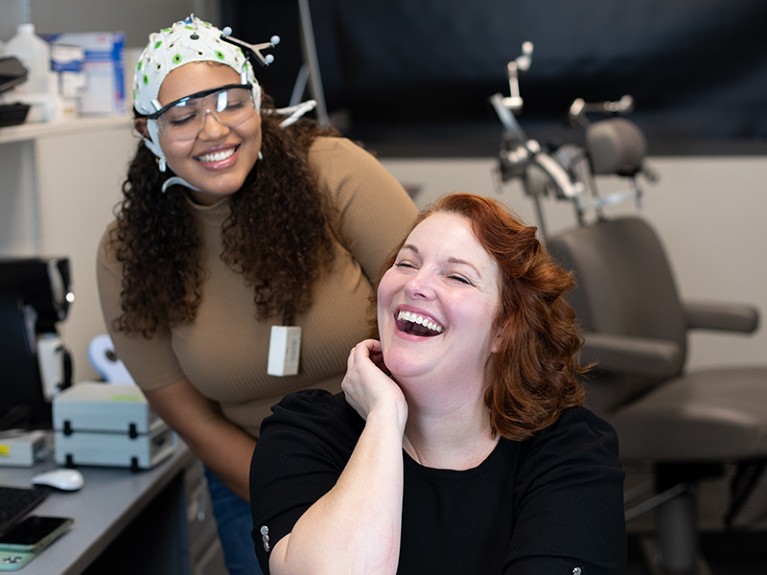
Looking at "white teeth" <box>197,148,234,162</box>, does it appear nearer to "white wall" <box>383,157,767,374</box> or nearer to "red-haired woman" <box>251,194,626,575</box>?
"red-haired woman" <box>251,194,626,575</box>

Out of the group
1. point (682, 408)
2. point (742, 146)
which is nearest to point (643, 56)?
point (742, 146)

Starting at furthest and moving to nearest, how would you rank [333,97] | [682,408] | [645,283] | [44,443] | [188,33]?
[333,97] < [645,283] < [682,408] < [44,443] < [188,33]

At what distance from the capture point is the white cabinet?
250 cm

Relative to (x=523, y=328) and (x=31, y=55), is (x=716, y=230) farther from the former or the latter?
(x=523, y=328)

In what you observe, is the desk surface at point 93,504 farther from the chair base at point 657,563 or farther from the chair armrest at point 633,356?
the chair base at point 657,563

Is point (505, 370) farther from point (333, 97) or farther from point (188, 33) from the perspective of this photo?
point (333, 97)

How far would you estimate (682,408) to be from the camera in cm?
284

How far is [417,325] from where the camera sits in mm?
1495

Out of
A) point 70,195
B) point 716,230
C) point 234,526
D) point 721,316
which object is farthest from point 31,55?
point 716,230

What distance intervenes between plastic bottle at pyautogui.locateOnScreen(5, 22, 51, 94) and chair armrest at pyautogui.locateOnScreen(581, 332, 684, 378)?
4.88ft

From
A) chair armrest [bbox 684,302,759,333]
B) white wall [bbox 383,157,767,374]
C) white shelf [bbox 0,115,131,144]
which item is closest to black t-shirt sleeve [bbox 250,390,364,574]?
white shelf [bbox 0,115,131,144]

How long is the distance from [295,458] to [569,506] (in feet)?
1.26

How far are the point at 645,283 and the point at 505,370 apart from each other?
187 centimetres

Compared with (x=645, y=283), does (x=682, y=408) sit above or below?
below
